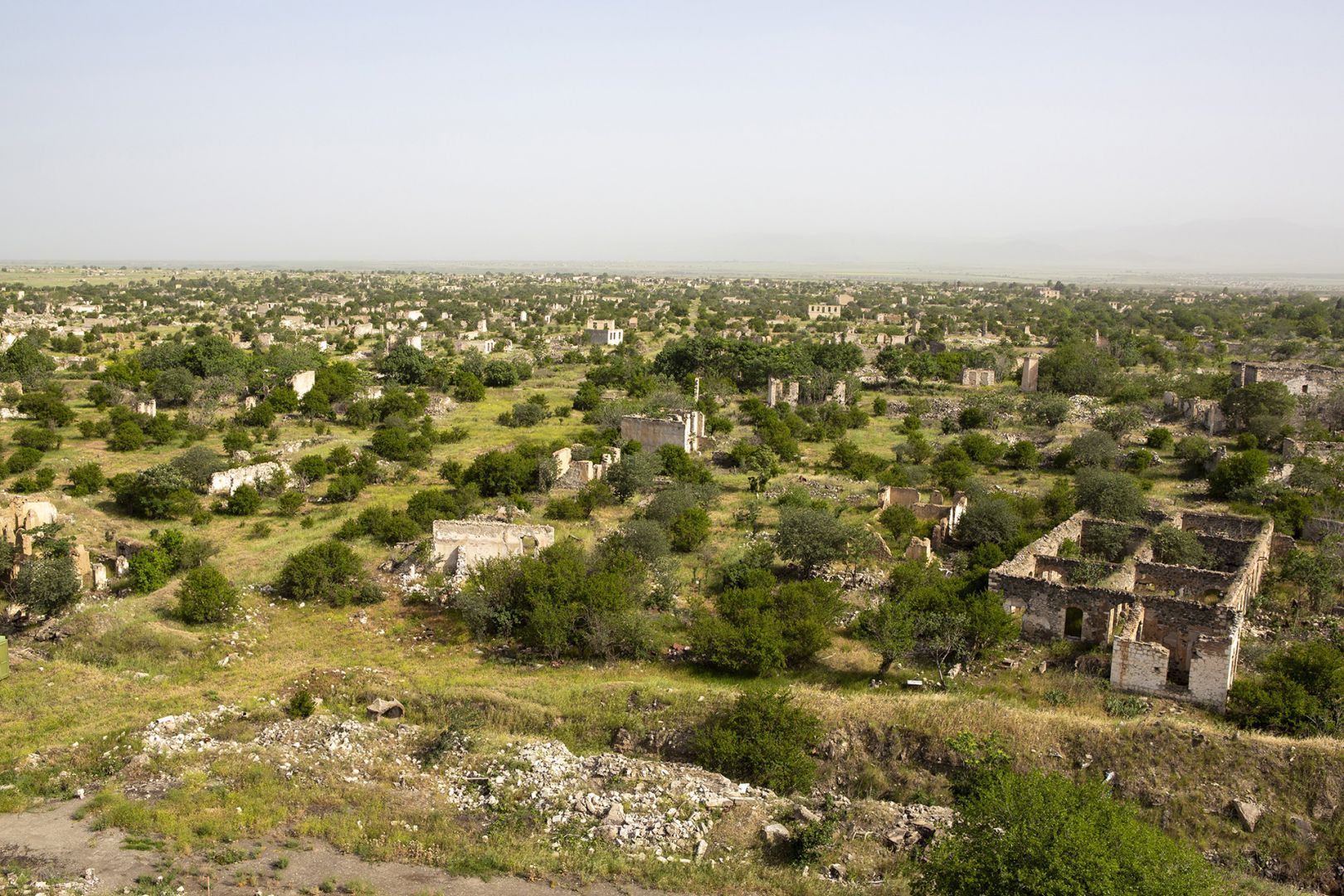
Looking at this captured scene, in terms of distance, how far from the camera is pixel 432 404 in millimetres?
43656

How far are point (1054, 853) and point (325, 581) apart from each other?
1614 cm

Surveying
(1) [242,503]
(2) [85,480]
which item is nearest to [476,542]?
(1) [242,503]

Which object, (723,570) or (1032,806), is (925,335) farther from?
(1032,806)

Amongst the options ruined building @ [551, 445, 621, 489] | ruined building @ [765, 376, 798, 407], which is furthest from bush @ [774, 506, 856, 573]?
ruined building @ [765, 376, 798, 407]

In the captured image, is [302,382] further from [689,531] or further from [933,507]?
[933,507]

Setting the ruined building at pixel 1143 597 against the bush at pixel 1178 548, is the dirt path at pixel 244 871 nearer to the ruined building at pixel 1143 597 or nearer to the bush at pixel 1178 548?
the ruined building at pixel 1143 597

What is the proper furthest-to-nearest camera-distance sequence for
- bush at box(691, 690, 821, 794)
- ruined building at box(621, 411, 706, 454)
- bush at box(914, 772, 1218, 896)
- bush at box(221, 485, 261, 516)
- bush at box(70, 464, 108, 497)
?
ruined building at box(621, 411, 706, 454) → bush at box(70, 464, 108, 497) → bush at box(221, 485, 261, 516) → bush at box(691, 690, 821, 794) → bush at box(914, 772, 1218, 896)

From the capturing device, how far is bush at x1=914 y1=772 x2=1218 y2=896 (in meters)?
9.08

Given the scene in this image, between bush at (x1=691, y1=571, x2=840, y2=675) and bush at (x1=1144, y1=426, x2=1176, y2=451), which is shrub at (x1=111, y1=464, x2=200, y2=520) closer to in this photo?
bush at (x1=691, y1=571, x2=840, y2=675)

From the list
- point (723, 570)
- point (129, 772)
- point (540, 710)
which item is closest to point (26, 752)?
point (129, 772)

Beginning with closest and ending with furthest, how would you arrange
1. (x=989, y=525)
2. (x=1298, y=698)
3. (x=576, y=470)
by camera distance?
(x=1298, y=698) → (x=989, y=525) → (x=576, y=470)

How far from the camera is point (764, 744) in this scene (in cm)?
1355

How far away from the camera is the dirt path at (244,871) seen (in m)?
10.6

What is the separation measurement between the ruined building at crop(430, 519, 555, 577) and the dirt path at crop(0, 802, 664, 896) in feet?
34.8
